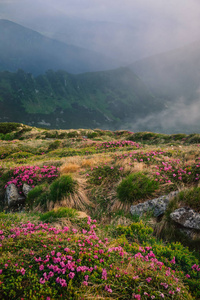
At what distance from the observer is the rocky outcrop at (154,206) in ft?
22.0

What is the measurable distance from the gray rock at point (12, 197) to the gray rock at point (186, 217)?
23.6 ft

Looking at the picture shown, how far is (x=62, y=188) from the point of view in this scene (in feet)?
26.5

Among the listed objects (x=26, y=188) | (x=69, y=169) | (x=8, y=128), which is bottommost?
(x=26, y=188)

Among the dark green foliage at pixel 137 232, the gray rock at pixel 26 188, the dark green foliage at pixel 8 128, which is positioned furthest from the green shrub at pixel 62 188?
the dark green foliage at pixel 8 128

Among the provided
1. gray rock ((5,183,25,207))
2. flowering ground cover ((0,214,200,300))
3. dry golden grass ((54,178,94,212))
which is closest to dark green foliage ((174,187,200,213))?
flowering ground cover ((0,214,200,300))

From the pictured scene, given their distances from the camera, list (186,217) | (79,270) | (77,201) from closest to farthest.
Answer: (79,270) < (186,217) < (77,201)

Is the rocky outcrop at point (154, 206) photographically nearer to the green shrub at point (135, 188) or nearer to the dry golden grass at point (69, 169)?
the green shrub at point (135, 188)

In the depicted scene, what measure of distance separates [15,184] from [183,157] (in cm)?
973

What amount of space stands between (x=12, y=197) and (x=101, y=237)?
583 cm

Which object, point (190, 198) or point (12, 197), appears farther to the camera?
point (12, 197)

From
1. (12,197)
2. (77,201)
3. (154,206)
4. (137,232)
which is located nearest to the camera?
(137,232)

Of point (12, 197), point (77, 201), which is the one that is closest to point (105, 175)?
point (77, 201)

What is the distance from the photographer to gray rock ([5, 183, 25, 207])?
8.82 meters

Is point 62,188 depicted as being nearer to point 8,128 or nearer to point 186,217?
point 186,217
